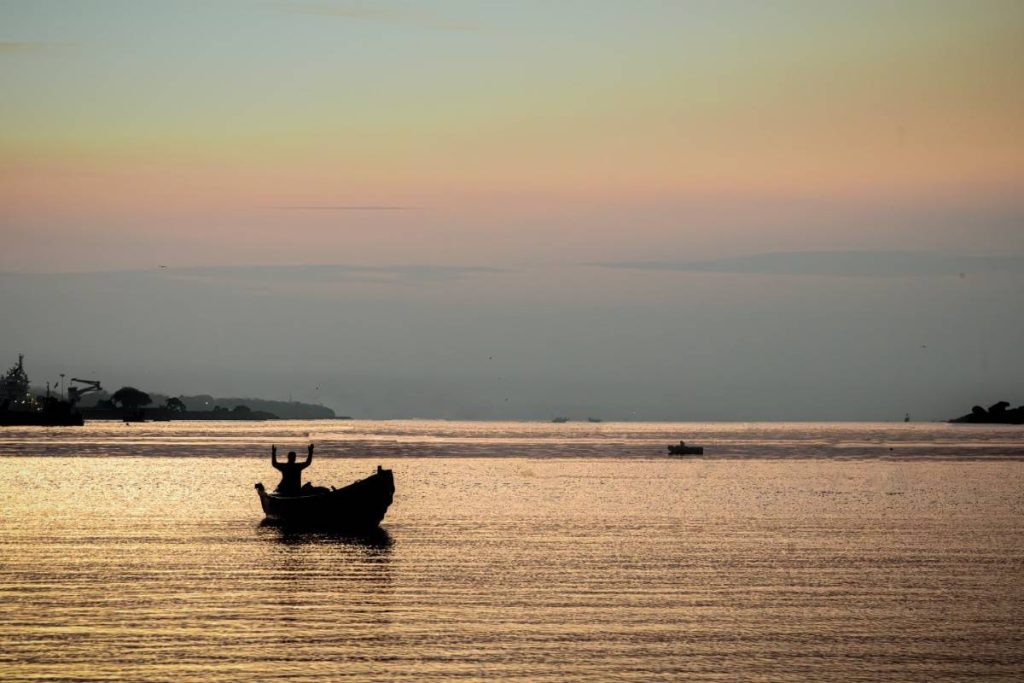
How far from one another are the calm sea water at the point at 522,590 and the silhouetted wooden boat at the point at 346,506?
1.13 metres

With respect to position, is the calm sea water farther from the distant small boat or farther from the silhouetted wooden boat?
the distant small boat

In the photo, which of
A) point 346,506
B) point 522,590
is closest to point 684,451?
point 346,506

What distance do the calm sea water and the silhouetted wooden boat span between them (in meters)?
1.13

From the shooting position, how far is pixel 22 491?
296 feet

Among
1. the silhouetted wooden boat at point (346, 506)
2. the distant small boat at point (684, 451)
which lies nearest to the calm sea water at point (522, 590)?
the silhouetted wooden boat at point (346, 506)

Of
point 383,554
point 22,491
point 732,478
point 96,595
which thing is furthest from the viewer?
point 732,478

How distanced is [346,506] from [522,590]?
73.1 feet

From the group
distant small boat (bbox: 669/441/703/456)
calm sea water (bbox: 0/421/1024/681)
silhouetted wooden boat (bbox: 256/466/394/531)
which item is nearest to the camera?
calm sea water (bbox: 0/421/1024/681)

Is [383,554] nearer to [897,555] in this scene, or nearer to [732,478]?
[897,555]

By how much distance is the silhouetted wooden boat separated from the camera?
205ft

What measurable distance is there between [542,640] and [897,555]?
81.0 feet

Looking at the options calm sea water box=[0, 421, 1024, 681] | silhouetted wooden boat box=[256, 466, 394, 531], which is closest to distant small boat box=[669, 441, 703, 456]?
calm sea water box=[0, 421, 1024, 681]

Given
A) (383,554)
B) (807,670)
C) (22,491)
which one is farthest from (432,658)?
(22,491)

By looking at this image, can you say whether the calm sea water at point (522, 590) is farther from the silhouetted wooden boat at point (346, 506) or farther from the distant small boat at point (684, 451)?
the distant small boat at point (684, 451)
